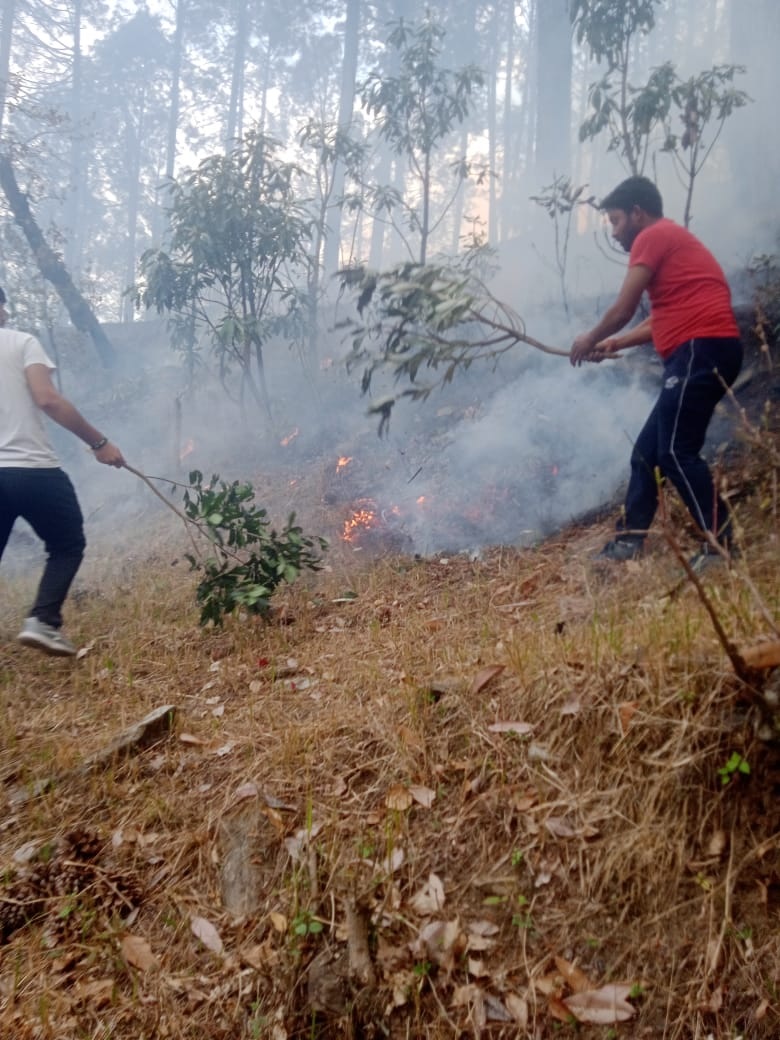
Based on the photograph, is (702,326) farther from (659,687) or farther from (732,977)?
(732,977)

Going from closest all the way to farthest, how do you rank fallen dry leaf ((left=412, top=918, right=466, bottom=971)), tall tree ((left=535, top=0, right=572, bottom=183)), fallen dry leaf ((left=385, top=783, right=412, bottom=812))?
fallen dry leaf ((left=412, top=918, right=466, bottom=971)) < fallen dry leaf ((left=385, top=783, right=412, bottom=812)) < tall tree ((left=535, top=0, right=572, bottom=183))

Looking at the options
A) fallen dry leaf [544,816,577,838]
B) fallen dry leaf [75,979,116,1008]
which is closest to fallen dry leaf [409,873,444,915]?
fallen dry leaf [544,816,577,838]

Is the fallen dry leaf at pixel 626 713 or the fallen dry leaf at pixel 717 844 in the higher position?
the fallen dry leaf at pixel 626 713

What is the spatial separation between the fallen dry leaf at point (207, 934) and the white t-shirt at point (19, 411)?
2.42 metres

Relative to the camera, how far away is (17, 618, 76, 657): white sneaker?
3.21 m

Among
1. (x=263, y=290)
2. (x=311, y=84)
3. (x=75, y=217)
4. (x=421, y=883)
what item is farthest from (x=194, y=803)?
(x=75, y=217)

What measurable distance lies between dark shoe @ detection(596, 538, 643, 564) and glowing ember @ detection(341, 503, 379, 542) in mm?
2403

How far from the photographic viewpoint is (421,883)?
177cm

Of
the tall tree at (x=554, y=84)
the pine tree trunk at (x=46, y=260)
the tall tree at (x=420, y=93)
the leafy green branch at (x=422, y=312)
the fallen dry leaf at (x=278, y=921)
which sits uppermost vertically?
the tall tree at (x=554, y=84)

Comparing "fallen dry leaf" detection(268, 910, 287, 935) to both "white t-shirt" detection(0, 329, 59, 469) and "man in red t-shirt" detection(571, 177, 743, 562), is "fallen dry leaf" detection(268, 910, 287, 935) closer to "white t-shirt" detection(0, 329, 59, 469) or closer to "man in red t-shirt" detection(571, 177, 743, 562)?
"man in red t-shirt" detection(571, 177, 743, 562)

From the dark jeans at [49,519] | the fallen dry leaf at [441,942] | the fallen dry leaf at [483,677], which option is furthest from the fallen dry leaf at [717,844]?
the dark jeans at [49,519]

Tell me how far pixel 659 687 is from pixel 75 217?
1400 inches

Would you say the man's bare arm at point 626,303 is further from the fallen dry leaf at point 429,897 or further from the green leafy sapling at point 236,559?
the fallen dry leaf at point 429,897

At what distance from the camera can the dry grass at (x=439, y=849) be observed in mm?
1556
